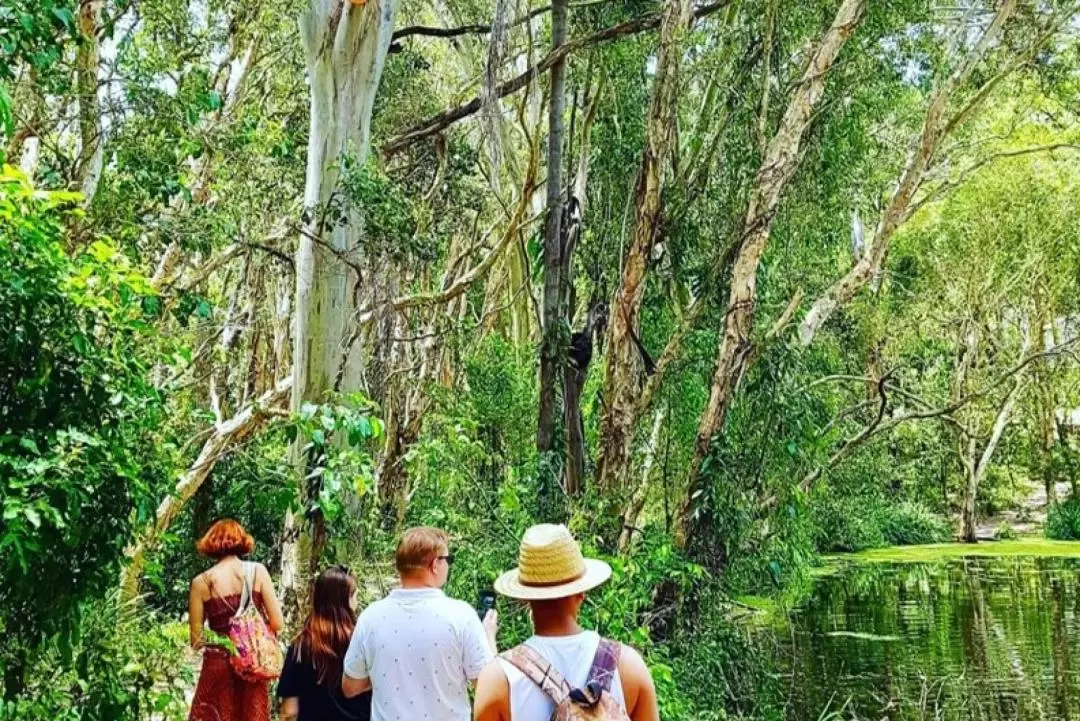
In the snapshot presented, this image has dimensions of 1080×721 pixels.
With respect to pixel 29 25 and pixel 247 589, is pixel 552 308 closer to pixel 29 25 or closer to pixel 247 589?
pixel 247 589

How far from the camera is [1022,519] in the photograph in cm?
3925

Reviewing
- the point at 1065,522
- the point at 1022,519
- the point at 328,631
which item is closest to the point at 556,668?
the point at 328,631

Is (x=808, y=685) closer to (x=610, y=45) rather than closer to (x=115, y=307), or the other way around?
(x=610, y=45)

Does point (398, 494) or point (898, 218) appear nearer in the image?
point (898, 218)

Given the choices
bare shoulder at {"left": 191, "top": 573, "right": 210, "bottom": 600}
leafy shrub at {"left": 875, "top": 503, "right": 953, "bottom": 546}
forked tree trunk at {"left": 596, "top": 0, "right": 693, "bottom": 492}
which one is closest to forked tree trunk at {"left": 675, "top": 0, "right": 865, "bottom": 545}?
forked tree trunk at {"left": 596, "top": 0, "right": 693, "bottom": 492}

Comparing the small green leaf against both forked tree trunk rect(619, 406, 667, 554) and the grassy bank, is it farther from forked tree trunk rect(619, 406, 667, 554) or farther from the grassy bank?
the grassy bank

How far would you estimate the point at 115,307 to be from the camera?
409cm

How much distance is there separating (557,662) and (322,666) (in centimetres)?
188

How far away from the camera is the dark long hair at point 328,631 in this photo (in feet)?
14.2

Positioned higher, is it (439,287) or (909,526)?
(439,287)

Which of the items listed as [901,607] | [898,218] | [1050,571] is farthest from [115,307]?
[1050,571]

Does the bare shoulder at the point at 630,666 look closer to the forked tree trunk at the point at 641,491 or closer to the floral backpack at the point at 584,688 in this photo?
the floral backpack at the point at 584,688

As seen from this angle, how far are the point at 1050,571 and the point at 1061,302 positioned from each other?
7950 mm

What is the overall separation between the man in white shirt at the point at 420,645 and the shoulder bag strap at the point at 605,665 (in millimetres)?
1206
